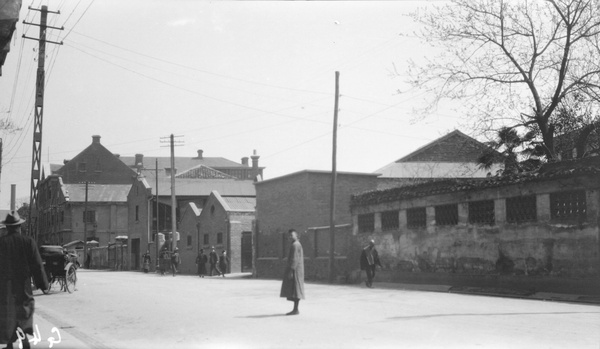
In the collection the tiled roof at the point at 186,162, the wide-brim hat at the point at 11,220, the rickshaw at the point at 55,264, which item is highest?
the tiled roof at the point at 186,162

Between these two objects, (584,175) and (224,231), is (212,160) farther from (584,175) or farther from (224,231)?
(584,175)

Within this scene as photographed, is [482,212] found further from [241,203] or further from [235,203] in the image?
[241,203]

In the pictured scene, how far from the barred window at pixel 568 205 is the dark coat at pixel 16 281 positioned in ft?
42.4

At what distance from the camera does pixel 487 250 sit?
19031 millimetres

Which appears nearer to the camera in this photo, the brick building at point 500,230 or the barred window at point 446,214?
the brick building at point 500,230

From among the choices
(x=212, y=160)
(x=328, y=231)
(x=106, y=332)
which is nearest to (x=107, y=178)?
(x=212, y=160)

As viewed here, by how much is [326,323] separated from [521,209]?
9133 mm

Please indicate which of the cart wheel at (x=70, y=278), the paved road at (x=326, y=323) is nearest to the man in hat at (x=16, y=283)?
the paved road at (x=326, y=323)

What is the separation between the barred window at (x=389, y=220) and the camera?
2377 centimetres

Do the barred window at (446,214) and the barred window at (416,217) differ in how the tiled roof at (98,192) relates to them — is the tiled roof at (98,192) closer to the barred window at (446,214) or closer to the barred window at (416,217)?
the barred window at (416,217)

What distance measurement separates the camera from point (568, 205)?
1648 cm

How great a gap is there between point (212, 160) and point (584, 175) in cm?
8067

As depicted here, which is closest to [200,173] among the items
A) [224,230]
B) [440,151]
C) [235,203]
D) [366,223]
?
[235,203]

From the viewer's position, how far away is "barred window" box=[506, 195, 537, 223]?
17.5 metres
